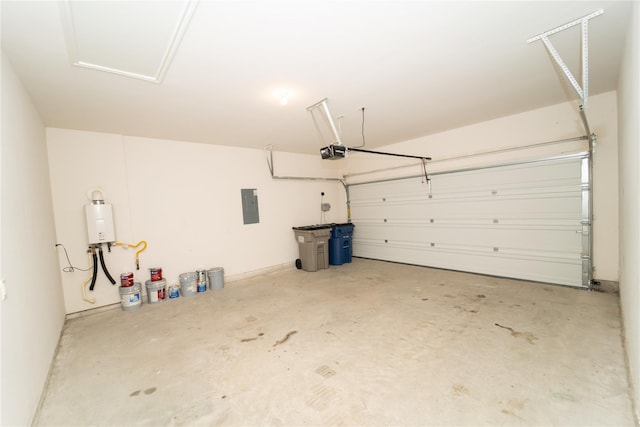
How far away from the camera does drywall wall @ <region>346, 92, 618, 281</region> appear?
11.5 feet

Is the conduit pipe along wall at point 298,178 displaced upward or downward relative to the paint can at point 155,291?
upward

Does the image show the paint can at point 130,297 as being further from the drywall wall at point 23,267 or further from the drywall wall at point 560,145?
the drywall wall at point 560,145

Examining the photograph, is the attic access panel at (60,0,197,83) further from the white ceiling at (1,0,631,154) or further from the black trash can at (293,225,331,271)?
the black trash can at (293,225,331,271)

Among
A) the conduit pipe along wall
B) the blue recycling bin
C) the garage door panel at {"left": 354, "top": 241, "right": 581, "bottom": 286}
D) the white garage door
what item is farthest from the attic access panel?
the garage door panel at {"left": 354, "top": 241, "right": 581, "bottom": 286}

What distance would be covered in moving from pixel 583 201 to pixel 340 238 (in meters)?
4.06

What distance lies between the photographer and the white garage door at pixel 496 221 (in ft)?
12.4

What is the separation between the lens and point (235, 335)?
2871 millimetres

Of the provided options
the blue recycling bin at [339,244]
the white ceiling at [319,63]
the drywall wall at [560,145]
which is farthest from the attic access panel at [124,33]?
the drywall wall at [560,145]

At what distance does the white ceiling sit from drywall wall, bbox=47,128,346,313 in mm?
448

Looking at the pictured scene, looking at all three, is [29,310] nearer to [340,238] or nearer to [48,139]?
[48,139]

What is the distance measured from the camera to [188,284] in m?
4.33

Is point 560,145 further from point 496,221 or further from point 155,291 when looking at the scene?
point 155,291

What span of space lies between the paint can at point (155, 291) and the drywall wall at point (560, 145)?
5327mm

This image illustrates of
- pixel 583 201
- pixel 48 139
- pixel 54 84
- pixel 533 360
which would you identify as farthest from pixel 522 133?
pixel 48 139
